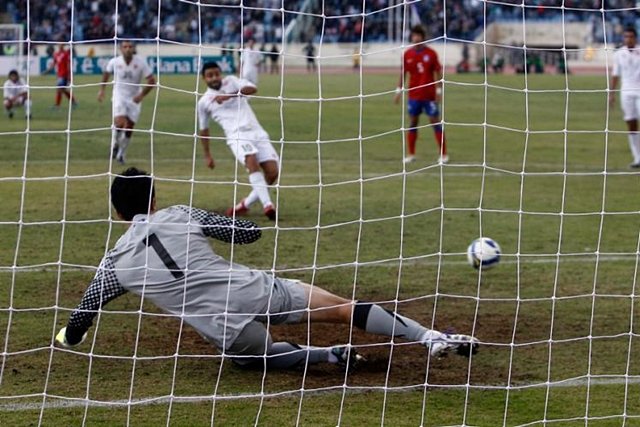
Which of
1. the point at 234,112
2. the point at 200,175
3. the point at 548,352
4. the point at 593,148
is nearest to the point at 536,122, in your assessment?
the point at 593,148

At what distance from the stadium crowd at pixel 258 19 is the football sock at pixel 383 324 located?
111 ft

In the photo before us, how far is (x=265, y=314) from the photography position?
6.71 meters

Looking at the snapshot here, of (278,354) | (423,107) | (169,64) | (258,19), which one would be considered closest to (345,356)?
(278,354)

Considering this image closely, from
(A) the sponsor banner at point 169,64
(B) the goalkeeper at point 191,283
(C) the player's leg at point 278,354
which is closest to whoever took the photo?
(B) the goalkeeper at point 191,283

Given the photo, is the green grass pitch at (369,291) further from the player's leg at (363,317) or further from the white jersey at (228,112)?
the white jersey at (228,112)

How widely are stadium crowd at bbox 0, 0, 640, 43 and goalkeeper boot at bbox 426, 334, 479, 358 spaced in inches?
1340

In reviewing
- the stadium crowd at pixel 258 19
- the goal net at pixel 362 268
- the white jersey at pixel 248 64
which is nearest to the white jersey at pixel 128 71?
the goal net at pixel 362 268

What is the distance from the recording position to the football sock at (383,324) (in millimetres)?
6898

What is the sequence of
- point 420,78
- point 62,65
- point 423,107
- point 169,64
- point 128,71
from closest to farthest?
point 128,71, point 423,107, point 420,78, point 62,65, point 169,64

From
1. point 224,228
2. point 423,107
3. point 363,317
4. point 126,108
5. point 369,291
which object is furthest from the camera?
point 126,108

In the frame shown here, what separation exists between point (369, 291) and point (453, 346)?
225 cm

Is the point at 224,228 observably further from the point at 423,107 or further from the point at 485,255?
the point at 423,107

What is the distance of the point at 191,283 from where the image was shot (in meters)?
6.55

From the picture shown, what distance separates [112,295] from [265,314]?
896mm
